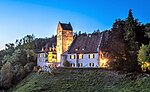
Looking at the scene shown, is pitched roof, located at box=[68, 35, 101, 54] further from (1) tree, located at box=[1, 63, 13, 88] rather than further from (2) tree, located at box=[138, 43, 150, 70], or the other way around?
(2) tree, located at box=[138, 43, 150, 70]

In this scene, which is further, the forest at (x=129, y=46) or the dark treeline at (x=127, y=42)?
the dark treeline at (x=127, y=42)

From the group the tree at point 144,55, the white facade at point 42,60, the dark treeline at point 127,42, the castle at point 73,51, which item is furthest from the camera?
the white facade at point 42,60

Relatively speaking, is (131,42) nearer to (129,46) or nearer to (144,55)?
(129,46)

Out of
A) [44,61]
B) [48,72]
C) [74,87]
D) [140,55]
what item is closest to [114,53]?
[140,55]

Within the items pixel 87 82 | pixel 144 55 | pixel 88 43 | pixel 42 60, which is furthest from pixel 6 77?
pixel 144 55

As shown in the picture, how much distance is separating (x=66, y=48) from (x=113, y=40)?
2100cm

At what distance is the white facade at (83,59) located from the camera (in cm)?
6475

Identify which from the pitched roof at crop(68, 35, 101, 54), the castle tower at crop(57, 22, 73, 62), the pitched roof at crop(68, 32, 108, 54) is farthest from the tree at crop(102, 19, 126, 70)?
the castle tower at crop(57, 22, 73, 62)

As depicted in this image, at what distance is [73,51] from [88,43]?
446 cm

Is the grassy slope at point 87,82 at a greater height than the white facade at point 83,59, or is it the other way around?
the white facade at point 83,59

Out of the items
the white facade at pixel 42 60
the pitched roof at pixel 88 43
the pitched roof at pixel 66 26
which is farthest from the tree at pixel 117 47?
the white facade at pixel 42 60

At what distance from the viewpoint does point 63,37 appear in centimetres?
7462

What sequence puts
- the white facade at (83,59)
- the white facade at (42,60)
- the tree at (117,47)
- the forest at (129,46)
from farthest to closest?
the white facade at (42,60) → the white facade at (83,59) → the tree at (117,47) → the forest at (129,46)

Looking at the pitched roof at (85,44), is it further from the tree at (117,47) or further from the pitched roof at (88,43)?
the tree at (117,47)
